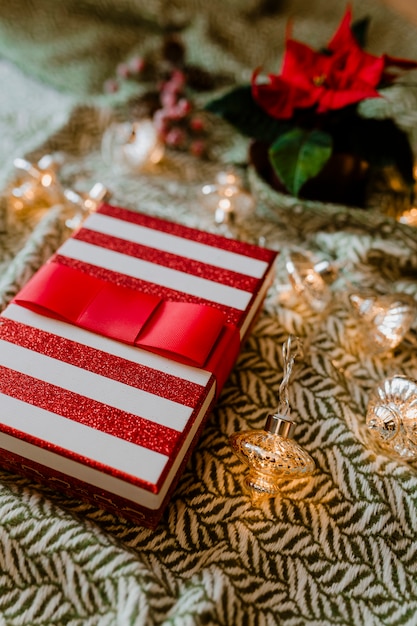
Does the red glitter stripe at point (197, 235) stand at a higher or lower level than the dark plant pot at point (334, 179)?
lower

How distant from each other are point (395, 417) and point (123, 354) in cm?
31

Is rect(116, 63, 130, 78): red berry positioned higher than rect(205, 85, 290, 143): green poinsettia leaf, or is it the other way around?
rect(116, 63, 130, 78): red berry

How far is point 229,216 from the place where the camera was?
0.90 metres

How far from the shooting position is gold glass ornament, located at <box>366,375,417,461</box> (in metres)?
0.62

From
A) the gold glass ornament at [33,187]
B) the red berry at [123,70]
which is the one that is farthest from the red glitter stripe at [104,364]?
the red berry at [123,70]

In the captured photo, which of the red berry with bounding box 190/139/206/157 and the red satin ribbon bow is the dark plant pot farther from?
the red satin ribbon bow

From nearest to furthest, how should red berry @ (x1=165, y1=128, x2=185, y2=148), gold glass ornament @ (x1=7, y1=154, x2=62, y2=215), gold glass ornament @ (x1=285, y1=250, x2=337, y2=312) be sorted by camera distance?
gold glass ornament @ (x1=285, y1=250, x2=337, y2=312) < gold glass ornament @ (x1=7, y1=154, x2=62, y2=215) < red berry @ (x1=165, y1=128, x2=185, y2=148)

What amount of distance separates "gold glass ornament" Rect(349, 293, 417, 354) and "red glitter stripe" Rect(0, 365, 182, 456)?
33cm

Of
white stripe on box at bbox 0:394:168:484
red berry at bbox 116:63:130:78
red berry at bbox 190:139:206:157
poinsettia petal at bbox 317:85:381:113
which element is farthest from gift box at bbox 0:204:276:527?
red berry at bbox 116:63:130:78

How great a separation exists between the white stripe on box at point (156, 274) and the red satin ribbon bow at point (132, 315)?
35 millimetres

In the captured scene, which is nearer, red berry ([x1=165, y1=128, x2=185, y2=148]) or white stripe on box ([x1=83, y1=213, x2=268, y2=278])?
white stripe on box ([x1=83, y1=213, x2=268, y2=278])

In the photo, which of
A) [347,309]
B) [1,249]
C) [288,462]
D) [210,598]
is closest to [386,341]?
[347,309]

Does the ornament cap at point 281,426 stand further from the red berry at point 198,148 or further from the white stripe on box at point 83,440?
the red berry at point 198,148

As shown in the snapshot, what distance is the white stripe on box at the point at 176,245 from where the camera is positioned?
72cm
